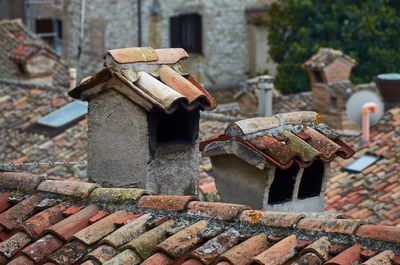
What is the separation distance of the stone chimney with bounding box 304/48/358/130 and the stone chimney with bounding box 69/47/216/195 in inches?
571

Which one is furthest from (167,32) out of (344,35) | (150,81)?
(150,81)

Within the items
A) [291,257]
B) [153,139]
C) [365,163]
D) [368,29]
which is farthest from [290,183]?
[368,29]

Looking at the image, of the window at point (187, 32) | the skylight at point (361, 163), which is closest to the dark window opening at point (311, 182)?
the skylight at point (361, 163)

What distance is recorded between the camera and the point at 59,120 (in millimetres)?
18484

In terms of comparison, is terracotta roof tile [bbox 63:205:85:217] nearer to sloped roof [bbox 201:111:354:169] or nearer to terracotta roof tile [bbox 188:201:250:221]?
terracotta roof tile [bbox 188:201:250:221]

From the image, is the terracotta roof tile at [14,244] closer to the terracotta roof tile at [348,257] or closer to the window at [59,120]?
the terracotta roof tile at [348,257]

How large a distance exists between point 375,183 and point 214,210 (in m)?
8.68

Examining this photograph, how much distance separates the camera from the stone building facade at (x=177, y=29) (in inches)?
1433

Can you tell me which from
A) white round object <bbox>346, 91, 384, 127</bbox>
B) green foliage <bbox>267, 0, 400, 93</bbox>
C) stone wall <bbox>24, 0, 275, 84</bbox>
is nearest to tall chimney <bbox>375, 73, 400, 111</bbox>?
white round object <bbox>346, 91, 384, 127</bbox>

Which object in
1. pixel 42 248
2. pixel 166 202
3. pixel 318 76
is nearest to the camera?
pixel 42 248

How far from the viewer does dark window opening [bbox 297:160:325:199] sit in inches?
391

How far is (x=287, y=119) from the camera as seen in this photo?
9.44m

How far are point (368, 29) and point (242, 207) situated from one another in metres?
24.6

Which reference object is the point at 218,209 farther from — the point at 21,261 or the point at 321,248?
the point at 21,261
